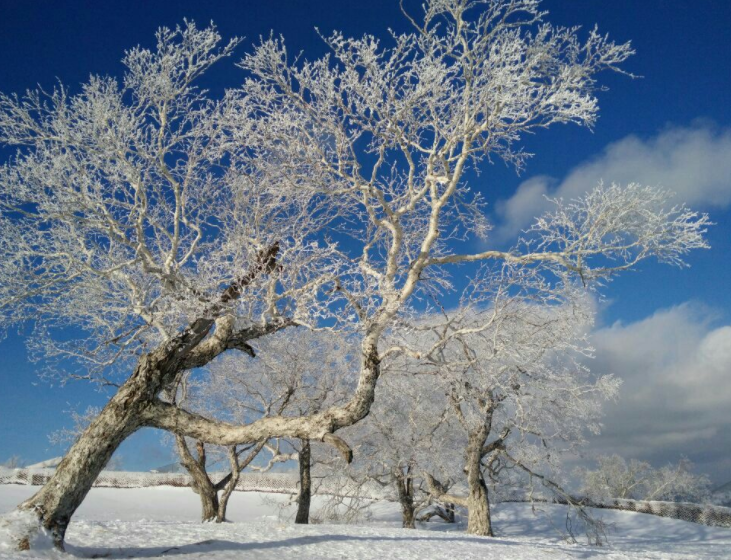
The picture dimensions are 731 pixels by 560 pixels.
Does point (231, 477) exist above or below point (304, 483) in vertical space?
above

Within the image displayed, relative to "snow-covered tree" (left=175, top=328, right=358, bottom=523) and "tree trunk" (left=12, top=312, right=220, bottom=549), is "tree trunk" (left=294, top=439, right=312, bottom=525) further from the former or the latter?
"tree trunk" (left=12, top=312, right=220, bottom=549)

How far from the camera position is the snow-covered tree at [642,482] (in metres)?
40.8

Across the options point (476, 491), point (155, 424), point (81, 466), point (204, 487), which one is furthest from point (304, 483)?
point (81, 466)

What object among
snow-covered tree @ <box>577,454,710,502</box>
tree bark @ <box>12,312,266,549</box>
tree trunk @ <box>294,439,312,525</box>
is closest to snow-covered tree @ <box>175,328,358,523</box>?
tree trunk @ <box>294,439,312,525</box>

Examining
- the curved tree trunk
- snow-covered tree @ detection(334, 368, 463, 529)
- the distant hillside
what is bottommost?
the distant hillside

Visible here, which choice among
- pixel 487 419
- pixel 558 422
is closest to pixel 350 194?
pixel 487 419

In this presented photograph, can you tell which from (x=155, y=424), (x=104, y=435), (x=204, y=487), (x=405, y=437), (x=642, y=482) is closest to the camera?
(x=104, y=435)

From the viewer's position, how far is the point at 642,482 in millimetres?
41031

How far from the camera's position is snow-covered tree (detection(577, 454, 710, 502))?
4075cm

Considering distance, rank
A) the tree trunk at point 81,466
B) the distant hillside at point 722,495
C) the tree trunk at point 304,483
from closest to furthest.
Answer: the tree trunk at point 81,466, the tree trunk at point 304,483, the distant hillside at point 722,495

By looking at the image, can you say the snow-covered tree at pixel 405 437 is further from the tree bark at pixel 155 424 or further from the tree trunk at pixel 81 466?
the tree trunk at pixel 81 466

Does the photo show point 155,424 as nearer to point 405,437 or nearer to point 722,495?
point 405,437

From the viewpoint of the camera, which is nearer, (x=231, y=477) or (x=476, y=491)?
(x=476, y=491)

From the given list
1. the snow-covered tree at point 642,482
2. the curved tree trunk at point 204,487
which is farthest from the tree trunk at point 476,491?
the snow-covered tree at point 642,482
